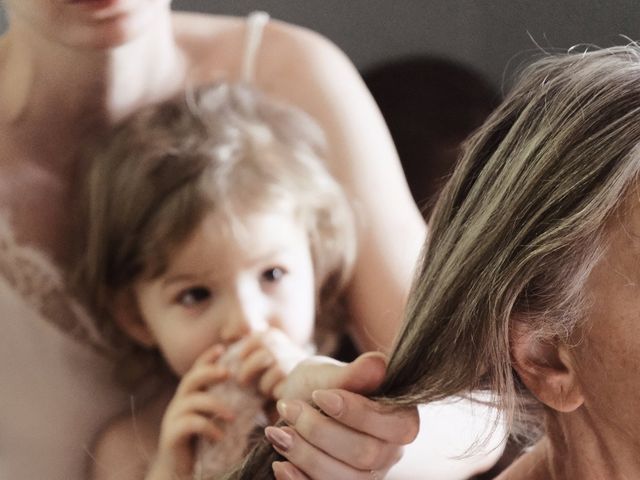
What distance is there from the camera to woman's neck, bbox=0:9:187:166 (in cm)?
69

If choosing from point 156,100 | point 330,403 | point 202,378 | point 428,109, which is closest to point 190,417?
point 202,378

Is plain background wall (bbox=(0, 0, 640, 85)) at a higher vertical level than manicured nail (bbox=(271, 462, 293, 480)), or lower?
higher

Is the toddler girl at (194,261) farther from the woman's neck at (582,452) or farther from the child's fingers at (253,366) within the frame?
the woman's neck at (582,452)

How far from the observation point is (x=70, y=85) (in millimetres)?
707

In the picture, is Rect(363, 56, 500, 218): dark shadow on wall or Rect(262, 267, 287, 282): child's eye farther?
Rect(363, 56, 500, 218): dark shadow on wall

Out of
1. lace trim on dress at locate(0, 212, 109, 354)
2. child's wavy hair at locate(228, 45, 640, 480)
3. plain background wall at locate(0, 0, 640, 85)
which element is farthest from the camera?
plain background wall at locate(0, 0, 640, 85)

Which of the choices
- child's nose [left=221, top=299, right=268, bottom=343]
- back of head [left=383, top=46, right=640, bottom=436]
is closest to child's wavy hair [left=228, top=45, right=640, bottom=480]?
back of head [left=383, top=46, right=640, bottom=436]

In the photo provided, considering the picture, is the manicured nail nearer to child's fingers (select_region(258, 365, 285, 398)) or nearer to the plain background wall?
child's fingers (select_region(258, 365, 285, 398))

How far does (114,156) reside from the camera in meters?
0.71

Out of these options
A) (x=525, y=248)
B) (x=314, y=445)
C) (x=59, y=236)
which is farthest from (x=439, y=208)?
(x=59, y=236)

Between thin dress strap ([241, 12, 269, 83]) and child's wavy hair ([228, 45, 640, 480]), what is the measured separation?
230 mm

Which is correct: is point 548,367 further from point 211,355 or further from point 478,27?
point 478,27

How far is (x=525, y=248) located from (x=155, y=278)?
1.00ft

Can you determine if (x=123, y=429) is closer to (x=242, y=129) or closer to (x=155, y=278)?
(x=155, y=278)
